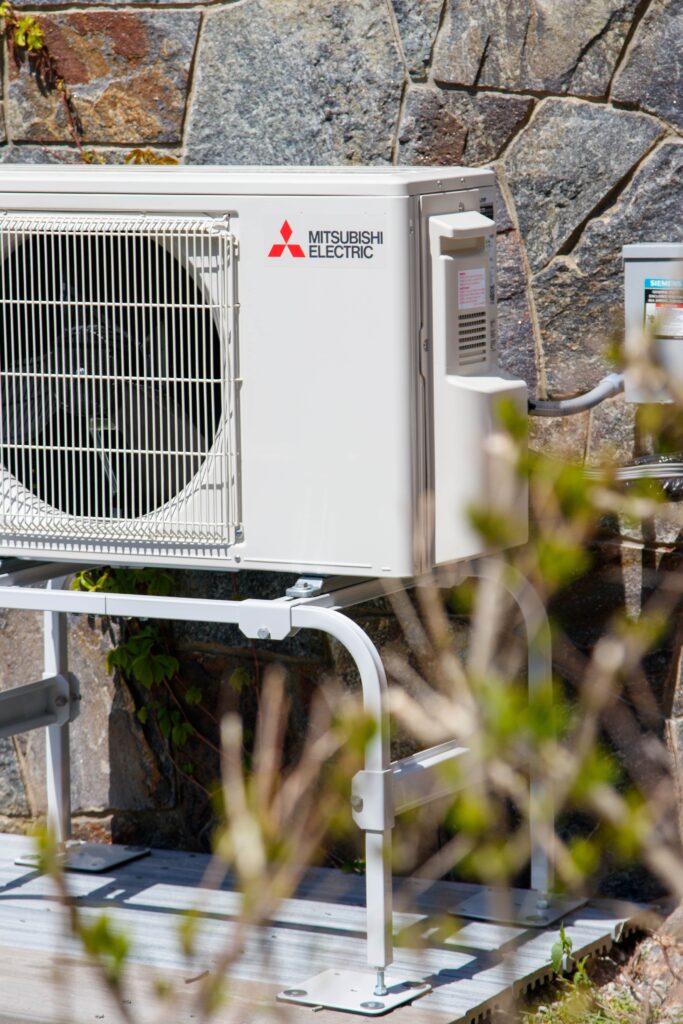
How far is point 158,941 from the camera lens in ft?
11.5

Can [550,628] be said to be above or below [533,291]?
below

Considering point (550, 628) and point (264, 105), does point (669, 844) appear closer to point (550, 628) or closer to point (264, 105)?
point (550, 628)

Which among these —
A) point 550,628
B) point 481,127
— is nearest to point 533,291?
point 481,127

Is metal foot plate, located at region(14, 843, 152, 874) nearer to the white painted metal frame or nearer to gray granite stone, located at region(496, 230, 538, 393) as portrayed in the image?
Answer: the white painted metal frame

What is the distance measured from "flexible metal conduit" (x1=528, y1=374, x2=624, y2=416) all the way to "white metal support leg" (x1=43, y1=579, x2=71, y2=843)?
3.96 ft

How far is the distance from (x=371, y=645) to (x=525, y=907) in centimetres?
93

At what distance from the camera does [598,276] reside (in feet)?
12.0

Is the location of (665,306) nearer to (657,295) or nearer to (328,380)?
(657,295)

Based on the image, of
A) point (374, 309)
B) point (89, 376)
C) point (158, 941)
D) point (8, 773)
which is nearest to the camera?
point (374, 309)

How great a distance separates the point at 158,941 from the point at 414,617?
0.89 meters

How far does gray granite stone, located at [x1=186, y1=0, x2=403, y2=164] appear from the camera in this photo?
3.81 metres

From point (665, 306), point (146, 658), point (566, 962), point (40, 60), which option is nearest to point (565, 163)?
point (665, 306)

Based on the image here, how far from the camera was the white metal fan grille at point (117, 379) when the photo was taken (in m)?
3.17

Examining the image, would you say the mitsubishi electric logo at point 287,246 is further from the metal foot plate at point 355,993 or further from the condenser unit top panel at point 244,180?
the metal foot plate at point 355,993
